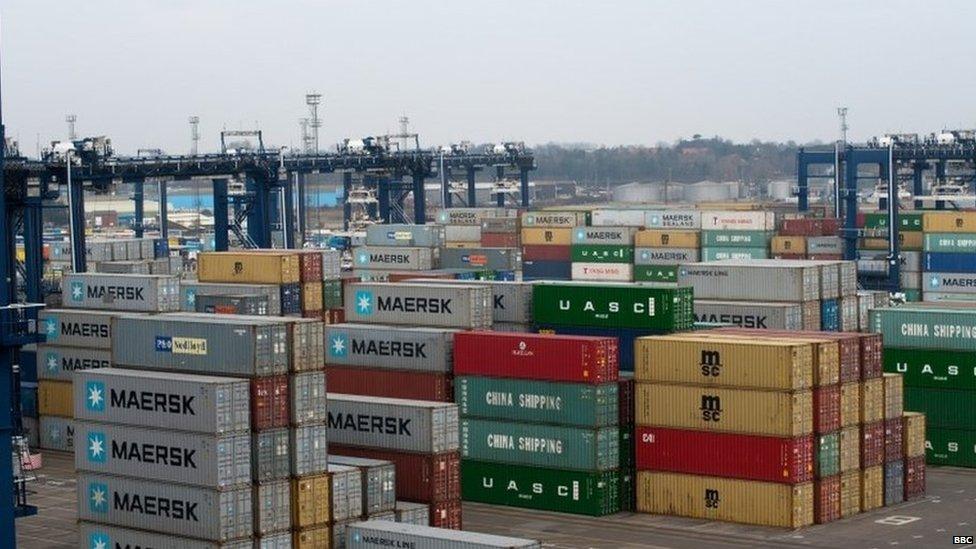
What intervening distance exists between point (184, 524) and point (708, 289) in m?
32.0

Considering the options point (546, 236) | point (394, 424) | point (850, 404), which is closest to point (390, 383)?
point (394, 424)

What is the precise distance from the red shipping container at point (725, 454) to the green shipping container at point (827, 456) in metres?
0.32

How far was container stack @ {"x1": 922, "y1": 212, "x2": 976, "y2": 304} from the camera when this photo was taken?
349 feet

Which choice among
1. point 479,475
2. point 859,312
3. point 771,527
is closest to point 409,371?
point 479,475

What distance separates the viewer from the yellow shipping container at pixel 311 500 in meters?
50.1

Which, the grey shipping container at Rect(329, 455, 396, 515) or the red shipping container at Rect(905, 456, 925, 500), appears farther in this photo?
the red shipping container at Rect(905, 456, 925, 500)

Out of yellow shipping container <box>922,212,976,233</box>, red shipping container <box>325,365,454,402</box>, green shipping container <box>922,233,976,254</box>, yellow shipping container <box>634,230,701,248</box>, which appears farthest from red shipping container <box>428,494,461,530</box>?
yellow shipping container <box>634,230,701,248</box>

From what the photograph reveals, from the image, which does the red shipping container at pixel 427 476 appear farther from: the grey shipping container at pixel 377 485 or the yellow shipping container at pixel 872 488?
the yellow shipping container at pixel 872 488

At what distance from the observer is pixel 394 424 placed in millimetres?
56812

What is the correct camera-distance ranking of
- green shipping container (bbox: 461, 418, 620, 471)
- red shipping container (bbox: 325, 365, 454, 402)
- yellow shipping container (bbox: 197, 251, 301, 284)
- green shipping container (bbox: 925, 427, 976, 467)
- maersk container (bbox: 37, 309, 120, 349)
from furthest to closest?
yellow shipping container (bbox: 197, 251, 301, 284) < maersk container (bbox: 37, 309, 120, 349) < green shipping container (bbox: 925, 427, 976, 467) < red shipping container (bbox: 325, 365, 454, 402) < green shipping container (bbox: 461, 418, 620, 471)

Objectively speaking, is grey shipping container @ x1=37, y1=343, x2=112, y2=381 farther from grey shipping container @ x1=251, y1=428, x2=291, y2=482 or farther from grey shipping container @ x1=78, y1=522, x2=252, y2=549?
grey shipping container @ x1=251, y1=428, x2=291, y2=482

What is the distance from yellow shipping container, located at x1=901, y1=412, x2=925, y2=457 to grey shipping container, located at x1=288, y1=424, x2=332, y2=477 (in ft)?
78.8

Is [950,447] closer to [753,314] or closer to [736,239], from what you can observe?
[753,314]

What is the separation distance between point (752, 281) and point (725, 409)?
582 inches
